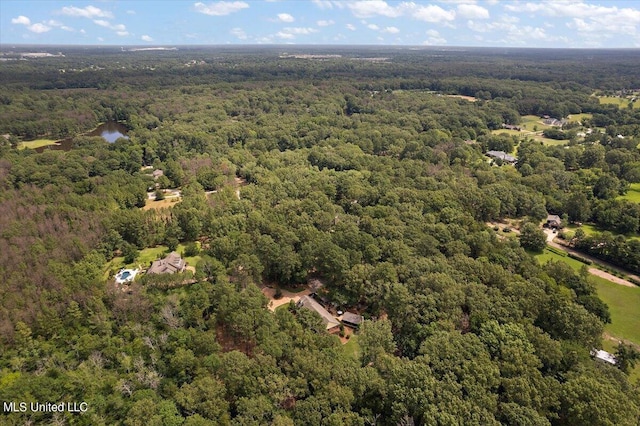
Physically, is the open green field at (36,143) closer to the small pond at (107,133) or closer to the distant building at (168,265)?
the small pond at (107,133)

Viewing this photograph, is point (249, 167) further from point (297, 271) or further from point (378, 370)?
point (378, 370)

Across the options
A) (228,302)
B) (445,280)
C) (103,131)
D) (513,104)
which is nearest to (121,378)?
(228,302)

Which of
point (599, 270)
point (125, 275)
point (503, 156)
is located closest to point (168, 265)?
point (125, 275)

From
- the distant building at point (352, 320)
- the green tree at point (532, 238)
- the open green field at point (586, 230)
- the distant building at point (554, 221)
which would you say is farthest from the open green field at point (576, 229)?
the distant building at point (352, 320)

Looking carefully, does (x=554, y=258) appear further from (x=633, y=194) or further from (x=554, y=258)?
(x=633, y=194)

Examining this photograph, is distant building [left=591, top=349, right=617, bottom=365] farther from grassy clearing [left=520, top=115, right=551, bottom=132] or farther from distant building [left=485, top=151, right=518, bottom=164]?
grassy clearing [left=520, top=115, right=551, bottom=132]

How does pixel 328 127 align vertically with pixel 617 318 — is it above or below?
above
